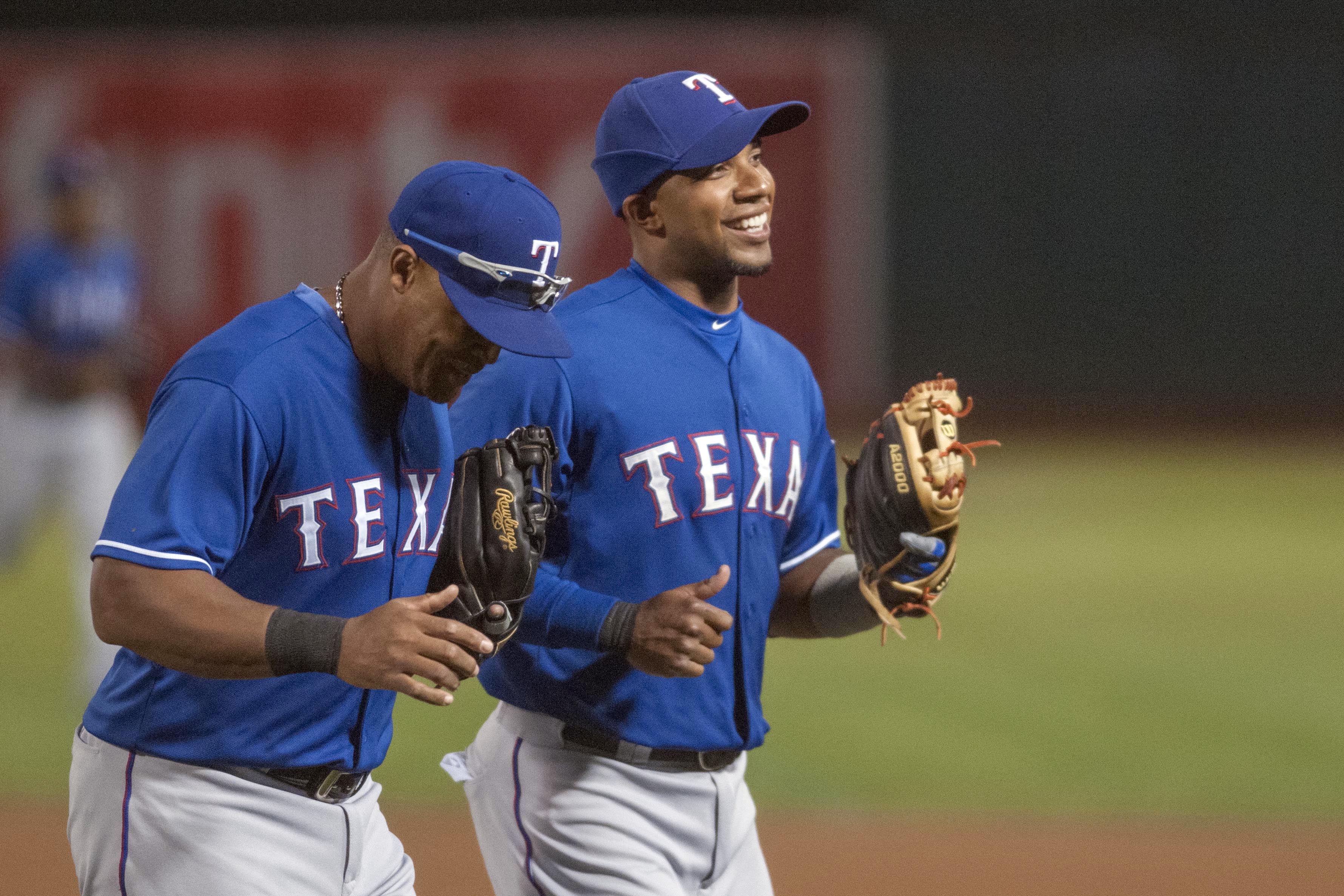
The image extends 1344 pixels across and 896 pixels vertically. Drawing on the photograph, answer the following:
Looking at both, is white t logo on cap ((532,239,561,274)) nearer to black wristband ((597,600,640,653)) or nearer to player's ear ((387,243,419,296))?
player's ear ((387,243,419,296))

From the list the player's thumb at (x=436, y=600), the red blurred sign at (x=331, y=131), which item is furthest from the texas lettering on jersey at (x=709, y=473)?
the red blurred sign at (x=331, y=131)

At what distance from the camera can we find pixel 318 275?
55.8ft

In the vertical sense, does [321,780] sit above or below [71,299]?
above

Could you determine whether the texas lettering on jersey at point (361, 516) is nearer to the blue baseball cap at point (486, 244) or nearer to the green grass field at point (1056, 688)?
the blue baseball cap at point (486, 244)

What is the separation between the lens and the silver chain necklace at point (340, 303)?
265 centimetres

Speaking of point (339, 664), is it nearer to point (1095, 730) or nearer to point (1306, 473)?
point (1095, 730)

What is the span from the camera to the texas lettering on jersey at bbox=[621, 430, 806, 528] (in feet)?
10.2

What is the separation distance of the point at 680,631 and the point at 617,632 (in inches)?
5.3

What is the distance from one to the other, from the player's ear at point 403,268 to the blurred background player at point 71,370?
4.87 m

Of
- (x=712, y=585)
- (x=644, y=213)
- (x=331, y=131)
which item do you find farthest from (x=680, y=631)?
(x=331, y=131)

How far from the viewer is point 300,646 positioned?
2297 millimetres

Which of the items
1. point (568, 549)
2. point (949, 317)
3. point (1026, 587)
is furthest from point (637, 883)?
point (949, 317)

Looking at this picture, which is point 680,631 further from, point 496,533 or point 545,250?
point 545,250

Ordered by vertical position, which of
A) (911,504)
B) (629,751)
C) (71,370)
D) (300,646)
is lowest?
(71,370)
